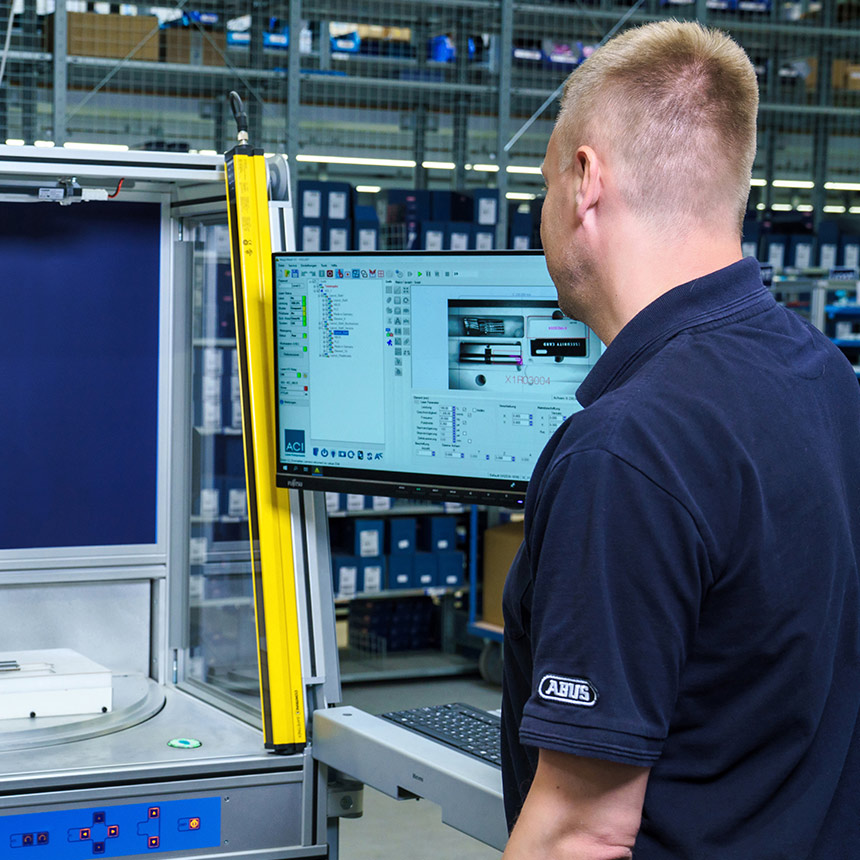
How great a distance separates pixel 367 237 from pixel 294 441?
3.82 m

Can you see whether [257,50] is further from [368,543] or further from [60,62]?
[368,543]

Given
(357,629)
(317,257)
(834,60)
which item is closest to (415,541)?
(357,629)

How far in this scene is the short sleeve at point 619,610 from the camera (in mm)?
782

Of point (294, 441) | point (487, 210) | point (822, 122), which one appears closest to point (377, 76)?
point (487, 210)

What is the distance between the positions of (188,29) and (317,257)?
4.68 m

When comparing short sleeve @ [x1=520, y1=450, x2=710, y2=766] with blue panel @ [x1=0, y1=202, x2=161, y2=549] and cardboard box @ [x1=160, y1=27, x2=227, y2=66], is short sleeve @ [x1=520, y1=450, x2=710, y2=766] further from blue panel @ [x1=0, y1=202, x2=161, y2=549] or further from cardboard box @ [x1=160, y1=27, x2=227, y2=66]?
cardboard box @ [x1=160, y1=27, x2=227, y2=66]

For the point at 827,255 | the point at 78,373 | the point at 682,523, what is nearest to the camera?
the point at 682,523

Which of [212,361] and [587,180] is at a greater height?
[587,180]

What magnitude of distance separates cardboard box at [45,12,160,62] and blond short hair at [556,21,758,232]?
5.05m

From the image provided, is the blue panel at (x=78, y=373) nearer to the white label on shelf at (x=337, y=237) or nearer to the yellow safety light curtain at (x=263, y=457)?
the yellow safety light curtain at (x=263, y=457)

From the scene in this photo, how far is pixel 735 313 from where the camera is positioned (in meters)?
0.89

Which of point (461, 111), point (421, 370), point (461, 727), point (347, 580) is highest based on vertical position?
point (461, 111)

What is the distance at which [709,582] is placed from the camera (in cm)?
80

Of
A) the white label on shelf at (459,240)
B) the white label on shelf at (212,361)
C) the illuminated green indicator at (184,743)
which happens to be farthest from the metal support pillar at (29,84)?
the illuminated green indicator at (184,743)
